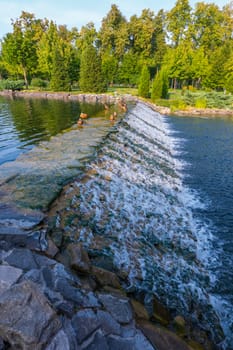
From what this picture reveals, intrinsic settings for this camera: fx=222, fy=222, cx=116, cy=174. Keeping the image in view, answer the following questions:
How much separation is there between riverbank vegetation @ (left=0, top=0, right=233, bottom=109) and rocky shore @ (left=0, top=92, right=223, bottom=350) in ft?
97.8

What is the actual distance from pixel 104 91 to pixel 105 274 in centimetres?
3950

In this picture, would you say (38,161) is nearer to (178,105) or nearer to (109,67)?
(178,105)

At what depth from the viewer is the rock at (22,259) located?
3016 millimetres

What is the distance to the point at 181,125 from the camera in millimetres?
21469

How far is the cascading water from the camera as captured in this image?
13.7 feet

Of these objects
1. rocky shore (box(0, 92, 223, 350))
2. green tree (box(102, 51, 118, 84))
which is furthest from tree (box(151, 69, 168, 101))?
rocky shore (box(0, 92, 223, 350))

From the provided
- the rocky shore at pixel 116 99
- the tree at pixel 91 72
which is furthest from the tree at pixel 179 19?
the rocky shore at pixel 116 99

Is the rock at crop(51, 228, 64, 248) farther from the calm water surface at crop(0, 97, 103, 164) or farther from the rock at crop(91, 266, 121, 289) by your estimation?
the calm water surface at crop(0, 97, 103, 164)

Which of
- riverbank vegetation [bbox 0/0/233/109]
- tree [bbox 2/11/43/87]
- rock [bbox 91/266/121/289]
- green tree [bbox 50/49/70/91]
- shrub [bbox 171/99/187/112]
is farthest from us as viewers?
tree [bbox 2/11/43/87]

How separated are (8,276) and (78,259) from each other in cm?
117

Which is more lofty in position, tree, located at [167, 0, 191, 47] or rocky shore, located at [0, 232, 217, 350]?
tree, located at [167, 0, 191, 47]

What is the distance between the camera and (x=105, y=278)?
356cm

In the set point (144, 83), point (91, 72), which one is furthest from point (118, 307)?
point (91, 72)

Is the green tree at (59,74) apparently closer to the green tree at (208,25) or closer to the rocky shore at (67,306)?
the green tree at (208,25)
